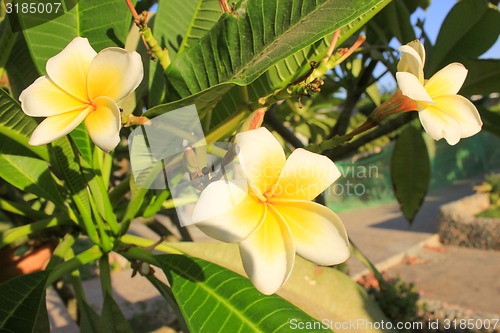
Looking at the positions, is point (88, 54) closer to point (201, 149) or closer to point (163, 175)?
point (201, 149)

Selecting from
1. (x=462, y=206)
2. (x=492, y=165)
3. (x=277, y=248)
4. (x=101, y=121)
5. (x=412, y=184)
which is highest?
(x=101, y=121)

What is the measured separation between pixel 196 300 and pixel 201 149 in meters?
0.20

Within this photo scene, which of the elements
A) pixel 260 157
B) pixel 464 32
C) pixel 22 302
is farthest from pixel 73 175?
pixel 464 32

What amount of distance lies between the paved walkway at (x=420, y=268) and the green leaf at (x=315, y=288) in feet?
9.20

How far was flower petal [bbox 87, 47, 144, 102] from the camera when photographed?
39 cm

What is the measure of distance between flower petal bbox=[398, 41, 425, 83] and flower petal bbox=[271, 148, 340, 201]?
12 centimetres

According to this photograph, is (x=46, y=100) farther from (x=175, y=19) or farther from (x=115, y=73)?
(x=175, y=19)

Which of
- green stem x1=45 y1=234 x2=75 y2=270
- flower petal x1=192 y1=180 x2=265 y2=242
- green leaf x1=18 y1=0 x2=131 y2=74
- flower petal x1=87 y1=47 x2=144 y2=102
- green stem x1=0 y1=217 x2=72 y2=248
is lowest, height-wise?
green stem x1=45 y1=234 x2=75 y2=270

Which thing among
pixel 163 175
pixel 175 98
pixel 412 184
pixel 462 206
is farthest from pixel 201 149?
pixel 462 206

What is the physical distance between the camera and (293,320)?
551 millimetres

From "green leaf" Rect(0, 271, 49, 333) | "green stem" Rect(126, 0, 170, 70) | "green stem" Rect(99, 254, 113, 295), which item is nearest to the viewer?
"green stem" Rect(126, 0, 170, 70)

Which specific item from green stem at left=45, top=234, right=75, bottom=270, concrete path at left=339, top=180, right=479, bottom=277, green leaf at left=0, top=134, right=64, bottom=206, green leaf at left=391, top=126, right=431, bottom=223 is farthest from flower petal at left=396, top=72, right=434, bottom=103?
concrete path at left=339, top=180, right=479, bottom=277

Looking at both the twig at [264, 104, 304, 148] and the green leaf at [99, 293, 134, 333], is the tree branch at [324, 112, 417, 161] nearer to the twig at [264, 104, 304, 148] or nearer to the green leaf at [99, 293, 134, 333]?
the twig at [264, 104, 304, 148]

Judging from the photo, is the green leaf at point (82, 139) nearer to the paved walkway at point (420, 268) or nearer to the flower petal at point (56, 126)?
the flower petal at point (56, 126)
